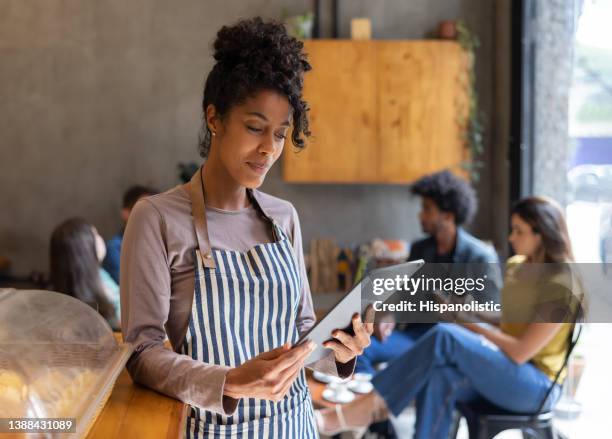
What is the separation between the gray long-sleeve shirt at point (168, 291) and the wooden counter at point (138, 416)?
0.9 inches

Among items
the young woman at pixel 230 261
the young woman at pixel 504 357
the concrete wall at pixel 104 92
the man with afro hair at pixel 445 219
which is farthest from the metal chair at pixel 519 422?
the concrete wall at pixel 104 92

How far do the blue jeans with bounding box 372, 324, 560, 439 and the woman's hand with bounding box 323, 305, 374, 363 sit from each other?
1796 millimetres

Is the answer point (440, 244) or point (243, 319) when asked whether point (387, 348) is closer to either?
point (440, 244)

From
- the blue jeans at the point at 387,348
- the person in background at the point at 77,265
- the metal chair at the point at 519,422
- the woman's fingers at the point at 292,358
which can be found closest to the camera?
the woman's fingers at the point at 292,358

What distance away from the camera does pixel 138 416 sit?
1283 mm

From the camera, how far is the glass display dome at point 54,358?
3.86 feet

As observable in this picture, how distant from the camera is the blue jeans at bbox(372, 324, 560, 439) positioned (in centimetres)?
312

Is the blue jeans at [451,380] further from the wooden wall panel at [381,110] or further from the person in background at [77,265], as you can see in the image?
the wooden wall panel at [381,110]

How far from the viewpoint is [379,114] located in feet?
15.6

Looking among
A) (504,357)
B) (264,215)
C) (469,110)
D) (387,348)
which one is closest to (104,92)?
(469,110)

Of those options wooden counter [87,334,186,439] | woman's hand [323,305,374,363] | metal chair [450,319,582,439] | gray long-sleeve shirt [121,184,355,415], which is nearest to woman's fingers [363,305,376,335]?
woman's hand [323,305,374,363]

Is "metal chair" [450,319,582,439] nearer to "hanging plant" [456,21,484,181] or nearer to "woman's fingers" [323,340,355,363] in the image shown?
"woman's fingers" [323,340,355,363]

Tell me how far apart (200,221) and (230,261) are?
0.11m

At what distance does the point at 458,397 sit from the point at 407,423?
1.00 meters
